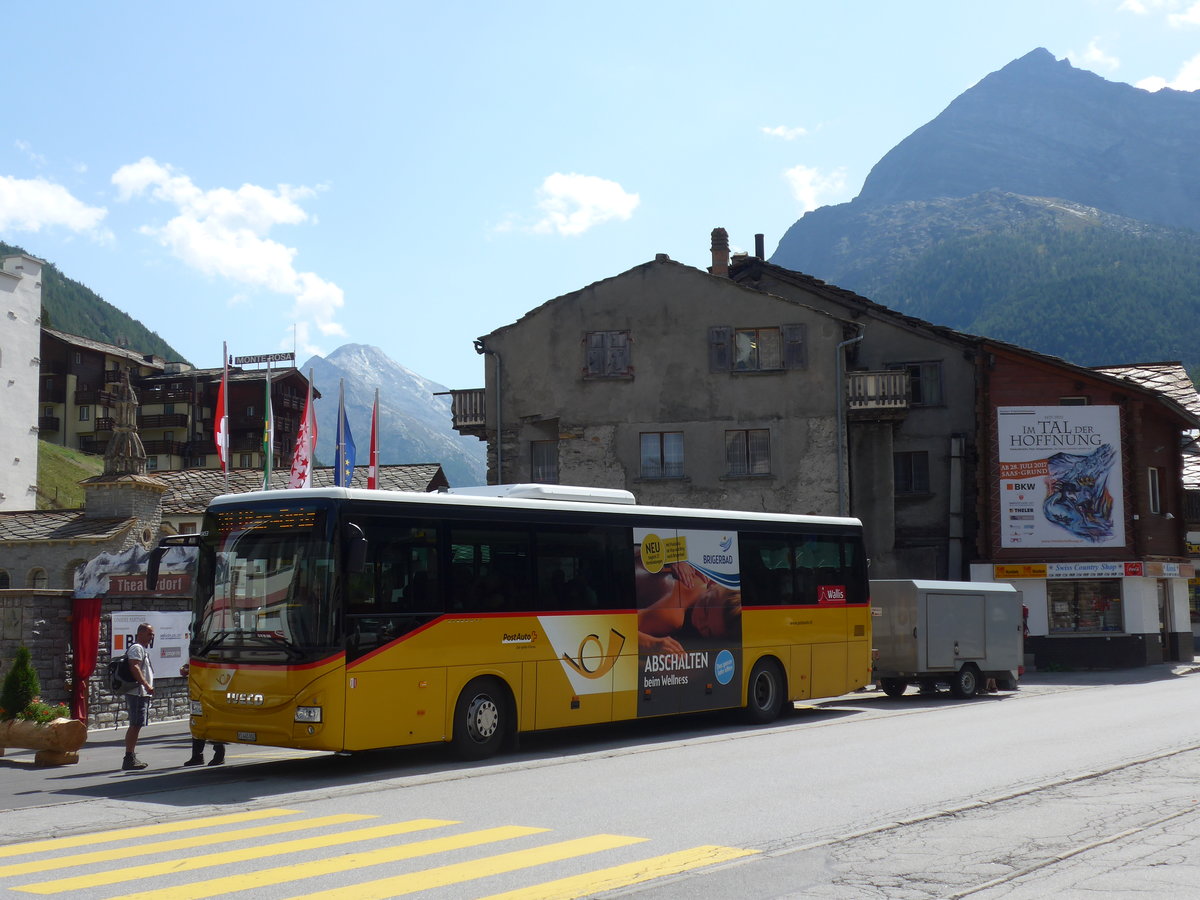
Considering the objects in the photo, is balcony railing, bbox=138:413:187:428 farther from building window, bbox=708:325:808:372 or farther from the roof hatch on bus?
the roof hatch on bus

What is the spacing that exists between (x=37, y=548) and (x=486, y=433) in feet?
46.8

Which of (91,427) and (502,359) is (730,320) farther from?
(91,427)

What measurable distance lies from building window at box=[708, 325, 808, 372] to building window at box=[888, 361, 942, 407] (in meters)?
4.99

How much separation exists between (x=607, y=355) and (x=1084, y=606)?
17030 millimetres

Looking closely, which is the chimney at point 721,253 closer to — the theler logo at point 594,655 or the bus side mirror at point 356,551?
the theler logo at point 594,655

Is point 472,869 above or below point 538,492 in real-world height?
below

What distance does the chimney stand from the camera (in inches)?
1858

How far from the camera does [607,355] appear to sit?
4053cm

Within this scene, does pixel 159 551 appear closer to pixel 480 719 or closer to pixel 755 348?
pixel 480 719

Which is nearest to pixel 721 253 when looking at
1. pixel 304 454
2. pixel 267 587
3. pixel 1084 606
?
pixel 1084 606

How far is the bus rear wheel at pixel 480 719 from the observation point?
49.5 ft

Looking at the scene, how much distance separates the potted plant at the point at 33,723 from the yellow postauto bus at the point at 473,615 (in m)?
2.01

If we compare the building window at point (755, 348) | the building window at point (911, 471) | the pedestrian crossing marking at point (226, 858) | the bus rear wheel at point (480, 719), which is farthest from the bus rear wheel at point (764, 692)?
the building window at point (911, 471)

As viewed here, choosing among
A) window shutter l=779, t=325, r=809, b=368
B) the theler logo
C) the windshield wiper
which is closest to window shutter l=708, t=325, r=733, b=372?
window shutter l=779, t=325, r=809, b=368
